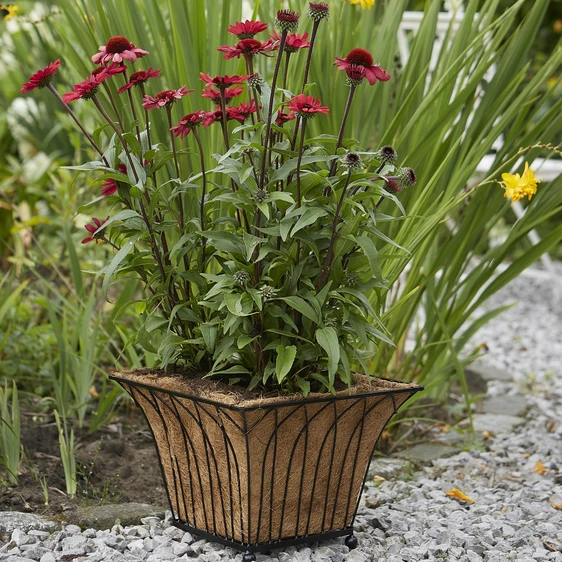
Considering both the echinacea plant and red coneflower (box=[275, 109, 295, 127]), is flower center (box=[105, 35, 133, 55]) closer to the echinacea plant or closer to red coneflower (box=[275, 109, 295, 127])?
the echinacea plant

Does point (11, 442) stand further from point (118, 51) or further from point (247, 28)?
point (247, 28)

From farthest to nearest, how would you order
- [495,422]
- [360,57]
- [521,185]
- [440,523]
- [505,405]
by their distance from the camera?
[505,405]
[495,422]
[440,523]
[521,185]
[360,57]

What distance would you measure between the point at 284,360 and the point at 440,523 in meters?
0.60

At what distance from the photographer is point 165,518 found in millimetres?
1607

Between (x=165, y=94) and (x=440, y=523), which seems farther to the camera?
(x=440, y=523)

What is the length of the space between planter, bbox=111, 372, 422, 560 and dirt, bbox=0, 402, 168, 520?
0.24 metres

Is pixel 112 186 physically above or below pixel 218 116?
below

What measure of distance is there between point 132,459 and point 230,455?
0.63 meters

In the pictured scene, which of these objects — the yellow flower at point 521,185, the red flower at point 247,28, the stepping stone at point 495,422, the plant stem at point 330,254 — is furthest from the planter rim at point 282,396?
the stepping stone at point 495,422

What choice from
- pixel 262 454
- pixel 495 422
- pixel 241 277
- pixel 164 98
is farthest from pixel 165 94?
pixel 495 422

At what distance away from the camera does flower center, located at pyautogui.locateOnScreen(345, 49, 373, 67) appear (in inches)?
48.1

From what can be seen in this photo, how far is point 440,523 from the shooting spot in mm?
1640

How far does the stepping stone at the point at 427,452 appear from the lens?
6.97 ft

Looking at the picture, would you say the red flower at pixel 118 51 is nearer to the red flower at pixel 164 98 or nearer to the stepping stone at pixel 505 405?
the red flower at pixel 164 98
